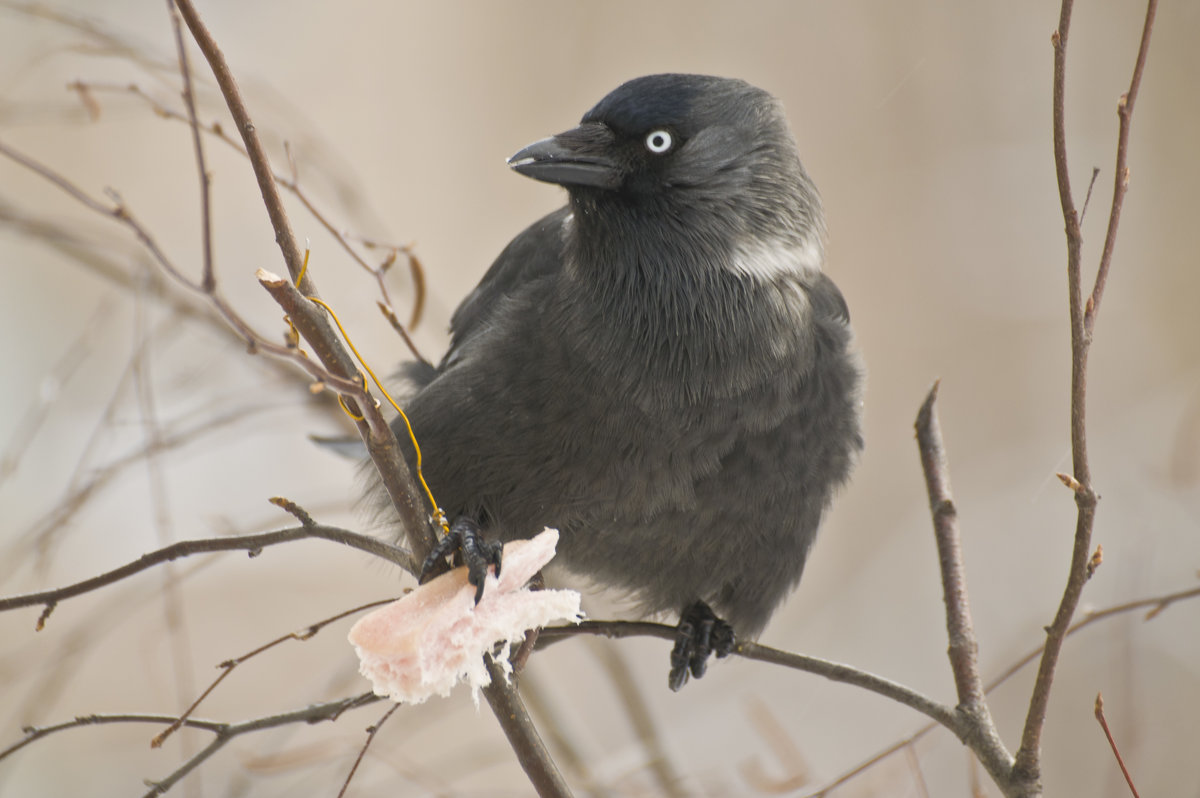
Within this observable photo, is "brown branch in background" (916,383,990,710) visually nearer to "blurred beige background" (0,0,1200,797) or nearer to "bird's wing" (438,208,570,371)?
"bird's wing" (438,208,570,371)

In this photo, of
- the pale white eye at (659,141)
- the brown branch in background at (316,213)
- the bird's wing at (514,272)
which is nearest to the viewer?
the brown branch in background at (316,213)

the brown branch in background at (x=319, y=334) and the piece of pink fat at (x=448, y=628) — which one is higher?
the brown branch in background at (x=319, y=334)

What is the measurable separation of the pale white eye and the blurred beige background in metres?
2.31

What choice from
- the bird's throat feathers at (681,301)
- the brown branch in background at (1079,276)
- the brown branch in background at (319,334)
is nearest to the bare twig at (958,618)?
the brown branch in background at (1079,276)

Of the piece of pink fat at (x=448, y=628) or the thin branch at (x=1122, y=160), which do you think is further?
the piece of pink fat at (x=448, y=628)

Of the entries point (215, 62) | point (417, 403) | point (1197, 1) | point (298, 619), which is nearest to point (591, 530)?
point (417, 403)

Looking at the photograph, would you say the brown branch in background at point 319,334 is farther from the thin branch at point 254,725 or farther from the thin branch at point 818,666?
the thin branch at point 818,666

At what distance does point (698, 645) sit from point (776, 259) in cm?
83

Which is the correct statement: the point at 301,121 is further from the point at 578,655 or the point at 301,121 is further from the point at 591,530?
the point at 578,655

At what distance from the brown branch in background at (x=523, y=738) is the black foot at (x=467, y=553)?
0.12 metres

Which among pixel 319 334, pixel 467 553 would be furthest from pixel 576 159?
pixel 319 334

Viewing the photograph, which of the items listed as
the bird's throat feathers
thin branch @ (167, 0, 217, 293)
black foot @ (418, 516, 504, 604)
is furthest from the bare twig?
thin branch @ (167, 0, 217, 293)

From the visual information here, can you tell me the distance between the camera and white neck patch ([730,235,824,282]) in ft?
6.61

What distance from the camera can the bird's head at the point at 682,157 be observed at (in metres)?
1.92
